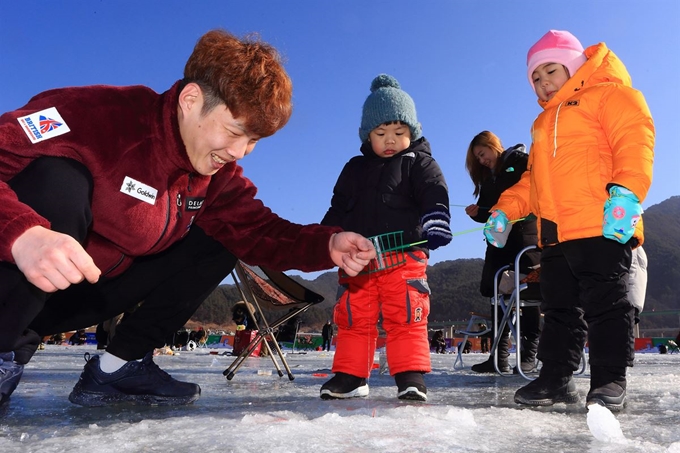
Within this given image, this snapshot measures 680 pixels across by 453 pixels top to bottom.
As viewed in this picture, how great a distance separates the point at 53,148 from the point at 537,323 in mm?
3468

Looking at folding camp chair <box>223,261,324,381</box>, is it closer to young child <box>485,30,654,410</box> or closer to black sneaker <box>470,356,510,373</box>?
black sneaker <box>470,356,510,373</box>

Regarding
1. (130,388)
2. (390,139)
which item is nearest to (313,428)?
(130,388)

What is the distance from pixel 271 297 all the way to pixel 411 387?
81.4 inches

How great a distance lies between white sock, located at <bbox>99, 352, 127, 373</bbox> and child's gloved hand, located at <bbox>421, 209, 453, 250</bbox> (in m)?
1.36

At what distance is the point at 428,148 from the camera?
9.71ft

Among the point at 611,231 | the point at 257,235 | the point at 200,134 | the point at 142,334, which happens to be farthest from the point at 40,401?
the point at 611,231

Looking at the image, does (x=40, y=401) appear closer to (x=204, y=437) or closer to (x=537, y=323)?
(x=204, y=437)

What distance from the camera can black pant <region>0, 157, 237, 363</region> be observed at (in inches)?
53.7

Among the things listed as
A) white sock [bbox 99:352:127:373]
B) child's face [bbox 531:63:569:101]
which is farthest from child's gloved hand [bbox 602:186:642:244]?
white sock [bbox 99:352:127:373]

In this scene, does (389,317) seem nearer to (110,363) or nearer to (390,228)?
(390,228)

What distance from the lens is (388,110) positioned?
288cm

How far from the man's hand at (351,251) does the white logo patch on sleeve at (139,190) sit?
0.63m

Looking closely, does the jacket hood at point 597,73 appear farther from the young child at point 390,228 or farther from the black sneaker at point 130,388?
the black sneaker at point 130,388

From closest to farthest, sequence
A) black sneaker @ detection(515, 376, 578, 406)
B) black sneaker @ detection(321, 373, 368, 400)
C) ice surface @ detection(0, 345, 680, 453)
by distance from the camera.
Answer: ice surface @ detection(0, 345, 680, 453) → black sneaker @ detection(515, 376, 578, 406) → black sneaker @ detection(321, 373, 368, 400)
